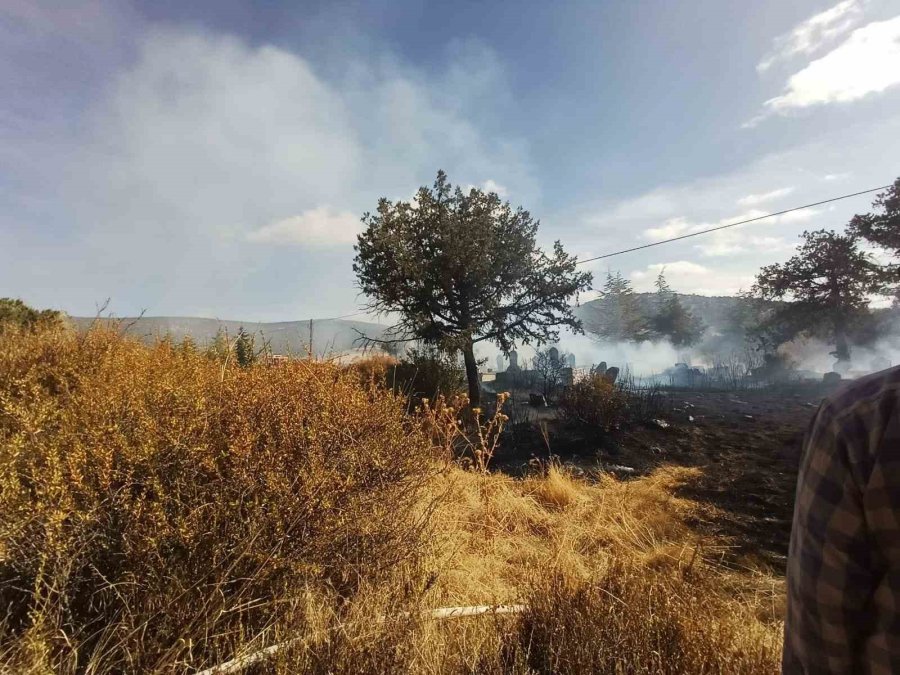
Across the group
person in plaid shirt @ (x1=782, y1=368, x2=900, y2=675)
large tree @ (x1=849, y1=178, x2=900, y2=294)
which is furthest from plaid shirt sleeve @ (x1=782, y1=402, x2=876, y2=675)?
large tree @ (x1=849, y1=178, x2=900, y2=294)

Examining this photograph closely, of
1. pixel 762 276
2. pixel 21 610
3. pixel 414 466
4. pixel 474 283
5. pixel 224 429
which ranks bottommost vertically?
pixel 21 610

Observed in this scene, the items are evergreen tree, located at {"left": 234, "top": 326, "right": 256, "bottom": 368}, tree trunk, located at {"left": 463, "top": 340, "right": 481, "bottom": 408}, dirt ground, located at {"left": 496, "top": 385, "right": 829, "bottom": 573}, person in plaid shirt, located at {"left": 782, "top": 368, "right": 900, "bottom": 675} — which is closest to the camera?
person in plaid shirt, located at {"left": 782, "top": 368, "right": 900, "bottom": 675}

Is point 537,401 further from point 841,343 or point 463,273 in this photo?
point 841,343

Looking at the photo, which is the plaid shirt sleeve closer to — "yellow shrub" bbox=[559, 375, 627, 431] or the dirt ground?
the dirt ground

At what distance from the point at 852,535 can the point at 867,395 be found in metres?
0.21

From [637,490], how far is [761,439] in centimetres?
576

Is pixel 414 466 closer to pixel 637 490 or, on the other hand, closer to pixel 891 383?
pixel 891 383

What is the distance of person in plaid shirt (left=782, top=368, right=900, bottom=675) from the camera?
0.61 meters

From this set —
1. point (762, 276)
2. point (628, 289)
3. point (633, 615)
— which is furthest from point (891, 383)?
point (628, 289)

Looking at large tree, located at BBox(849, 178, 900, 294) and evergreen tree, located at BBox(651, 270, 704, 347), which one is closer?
large tree, located at BBox(849, 178, 900, 294)

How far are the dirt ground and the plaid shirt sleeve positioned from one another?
398 cm

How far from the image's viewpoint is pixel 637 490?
20.5ft

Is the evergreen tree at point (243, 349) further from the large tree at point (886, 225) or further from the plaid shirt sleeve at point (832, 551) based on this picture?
the large tree at point (886, 225)

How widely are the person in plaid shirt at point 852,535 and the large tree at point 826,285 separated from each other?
29740 millimetres
